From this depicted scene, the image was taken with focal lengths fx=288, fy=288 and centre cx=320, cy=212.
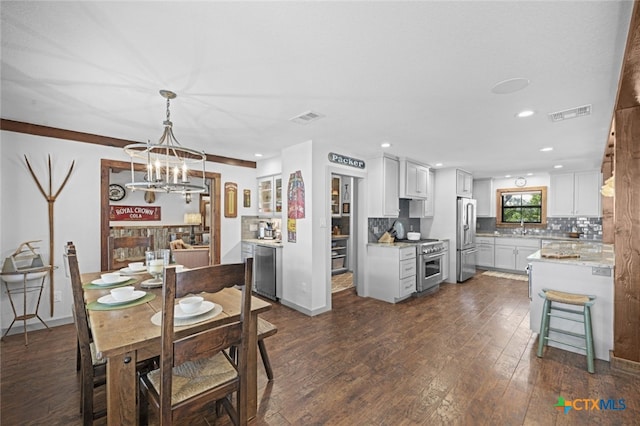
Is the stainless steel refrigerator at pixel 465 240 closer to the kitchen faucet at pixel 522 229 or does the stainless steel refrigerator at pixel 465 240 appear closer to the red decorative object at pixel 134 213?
the kitchen faucet at pixel 522 229

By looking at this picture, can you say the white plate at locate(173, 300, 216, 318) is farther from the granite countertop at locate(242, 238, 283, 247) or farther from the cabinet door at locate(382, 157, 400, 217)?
the cabinet door at locate(382, 157, 400, 217)

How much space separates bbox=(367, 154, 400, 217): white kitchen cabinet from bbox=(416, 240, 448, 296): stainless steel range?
81 cm

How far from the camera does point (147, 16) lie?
1.47 metres

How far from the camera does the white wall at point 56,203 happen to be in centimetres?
316

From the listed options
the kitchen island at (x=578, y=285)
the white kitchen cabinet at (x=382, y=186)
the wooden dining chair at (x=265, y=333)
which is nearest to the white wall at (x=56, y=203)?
the wooden dining chair at (x=265, y=333)

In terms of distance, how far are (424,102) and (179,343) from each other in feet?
8.30

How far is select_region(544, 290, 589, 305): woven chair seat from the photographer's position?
2637 millimetres

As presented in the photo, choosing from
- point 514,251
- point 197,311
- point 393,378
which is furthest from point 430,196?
point 197,311

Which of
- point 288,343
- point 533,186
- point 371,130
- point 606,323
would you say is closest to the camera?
point 606,323

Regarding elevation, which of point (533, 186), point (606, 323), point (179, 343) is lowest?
point (606, 323)

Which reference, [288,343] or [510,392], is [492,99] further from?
[288,343]

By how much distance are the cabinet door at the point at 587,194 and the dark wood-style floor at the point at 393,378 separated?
3908mm

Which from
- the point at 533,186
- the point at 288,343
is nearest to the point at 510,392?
the point at 288,343

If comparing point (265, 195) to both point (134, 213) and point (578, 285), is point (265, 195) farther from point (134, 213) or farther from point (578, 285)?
point (578, 285)
